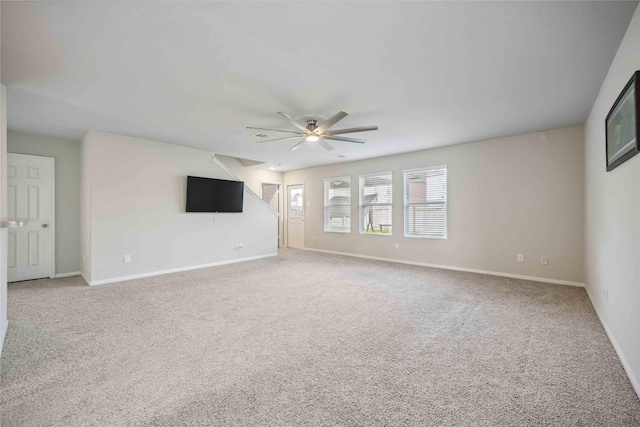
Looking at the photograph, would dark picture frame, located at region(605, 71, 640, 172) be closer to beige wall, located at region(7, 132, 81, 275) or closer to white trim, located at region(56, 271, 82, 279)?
beige wall, located at region(7, 132, 81, 275)

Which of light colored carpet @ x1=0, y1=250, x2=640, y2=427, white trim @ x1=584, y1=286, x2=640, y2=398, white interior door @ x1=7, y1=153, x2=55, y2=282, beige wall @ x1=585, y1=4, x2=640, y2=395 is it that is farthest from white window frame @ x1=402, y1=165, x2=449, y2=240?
white interior door @ x1=7, y1=153, x2=55, y2=282

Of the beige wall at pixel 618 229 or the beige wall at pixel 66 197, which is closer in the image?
the beige wall at pixel 618 229

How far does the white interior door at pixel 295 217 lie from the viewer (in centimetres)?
827

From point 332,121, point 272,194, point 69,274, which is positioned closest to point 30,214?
point 69,274

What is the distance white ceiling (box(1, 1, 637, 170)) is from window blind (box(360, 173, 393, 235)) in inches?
97.5

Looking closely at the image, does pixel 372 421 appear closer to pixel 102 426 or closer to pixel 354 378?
pixel 354 378

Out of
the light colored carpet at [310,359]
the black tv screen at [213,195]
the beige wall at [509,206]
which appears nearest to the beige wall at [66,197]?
the light colored carpet at [310,359]

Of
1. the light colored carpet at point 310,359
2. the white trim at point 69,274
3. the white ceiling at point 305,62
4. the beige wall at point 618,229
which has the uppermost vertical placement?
the white ceiling at point 305,62

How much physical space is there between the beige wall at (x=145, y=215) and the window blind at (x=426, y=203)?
387cm

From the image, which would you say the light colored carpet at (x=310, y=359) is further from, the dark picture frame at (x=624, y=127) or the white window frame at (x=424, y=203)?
the white window frame at (x=424, y=203)

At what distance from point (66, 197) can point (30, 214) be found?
1.73 ft

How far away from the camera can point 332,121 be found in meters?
3.16

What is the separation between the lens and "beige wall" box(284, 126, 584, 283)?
13.5 ft

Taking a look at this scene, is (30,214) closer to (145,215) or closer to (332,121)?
(145,215)
